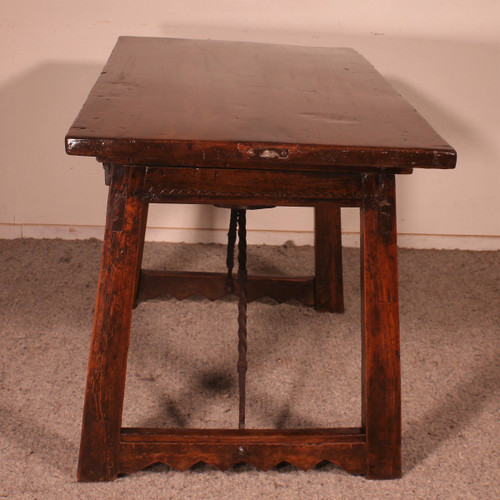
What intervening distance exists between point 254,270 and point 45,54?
96 cm

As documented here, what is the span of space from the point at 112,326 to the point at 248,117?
417 millimetres

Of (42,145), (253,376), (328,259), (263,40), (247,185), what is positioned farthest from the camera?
(42,145)

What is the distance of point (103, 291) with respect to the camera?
124 cm

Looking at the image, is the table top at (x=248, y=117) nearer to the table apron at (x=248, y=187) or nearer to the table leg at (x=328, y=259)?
the table apron at (x=248, y=187)

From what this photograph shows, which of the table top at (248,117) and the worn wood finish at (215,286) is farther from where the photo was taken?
the worn wood finish at (215,286)

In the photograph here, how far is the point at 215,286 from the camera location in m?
2.06

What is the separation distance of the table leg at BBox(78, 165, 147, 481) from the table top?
0.25ft

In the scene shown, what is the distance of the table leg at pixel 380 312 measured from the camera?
48.9 inches

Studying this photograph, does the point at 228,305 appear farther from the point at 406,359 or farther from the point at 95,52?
the point at 95,52

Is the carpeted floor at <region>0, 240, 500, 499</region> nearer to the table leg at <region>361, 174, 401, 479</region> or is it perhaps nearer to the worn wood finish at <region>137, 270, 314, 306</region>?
the worn wood finish at <region>137, 270, 314, 306</region>

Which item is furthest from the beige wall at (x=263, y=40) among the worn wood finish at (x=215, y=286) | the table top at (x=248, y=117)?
the table top at (x=248, y=117)

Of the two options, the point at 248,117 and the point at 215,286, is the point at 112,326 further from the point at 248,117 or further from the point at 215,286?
the point at 215,286

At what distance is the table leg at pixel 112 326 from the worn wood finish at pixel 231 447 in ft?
0.13

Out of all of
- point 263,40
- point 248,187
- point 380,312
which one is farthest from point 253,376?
point 263,40
